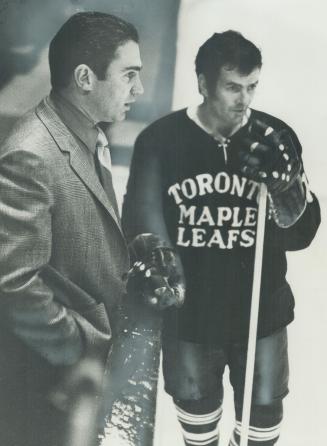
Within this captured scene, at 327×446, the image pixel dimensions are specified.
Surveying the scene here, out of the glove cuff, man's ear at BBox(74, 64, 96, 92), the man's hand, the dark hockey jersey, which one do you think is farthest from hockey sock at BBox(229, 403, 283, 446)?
man's ear at BBox(74, 64, 96, 92)

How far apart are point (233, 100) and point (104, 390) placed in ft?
3.40

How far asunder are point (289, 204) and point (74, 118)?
747mm

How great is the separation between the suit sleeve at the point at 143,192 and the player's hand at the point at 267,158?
0.28 meters

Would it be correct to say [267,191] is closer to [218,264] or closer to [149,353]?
[218,264]

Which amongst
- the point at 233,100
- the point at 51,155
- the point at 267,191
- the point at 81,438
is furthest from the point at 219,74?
the point at 81,438

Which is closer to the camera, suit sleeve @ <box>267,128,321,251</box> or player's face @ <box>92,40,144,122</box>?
player's face @ <box>92,40,144,122</box>

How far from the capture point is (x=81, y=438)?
189cm

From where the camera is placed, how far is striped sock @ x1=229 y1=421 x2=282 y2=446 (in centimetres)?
194

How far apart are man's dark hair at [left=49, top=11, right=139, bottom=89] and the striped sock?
129 centimetres

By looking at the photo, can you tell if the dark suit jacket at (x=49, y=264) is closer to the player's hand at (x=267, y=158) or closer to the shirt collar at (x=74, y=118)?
the shirt collar at (x=74, y=118)

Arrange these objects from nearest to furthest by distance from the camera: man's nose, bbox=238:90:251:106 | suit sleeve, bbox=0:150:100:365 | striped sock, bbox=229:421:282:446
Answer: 1. suit sleeve, bbox=0:150:100:365
2. man's nose, bbox=238:90:251:106
3. striped sock, bbox=229:421:282:446

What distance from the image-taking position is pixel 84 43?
1.76 meters

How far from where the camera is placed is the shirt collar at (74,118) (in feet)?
5.84

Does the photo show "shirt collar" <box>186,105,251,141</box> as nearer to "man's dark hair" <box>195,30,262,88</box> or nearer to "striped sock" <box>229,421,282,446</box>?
"man's dark hair" <box>195,30,262,88</box>
